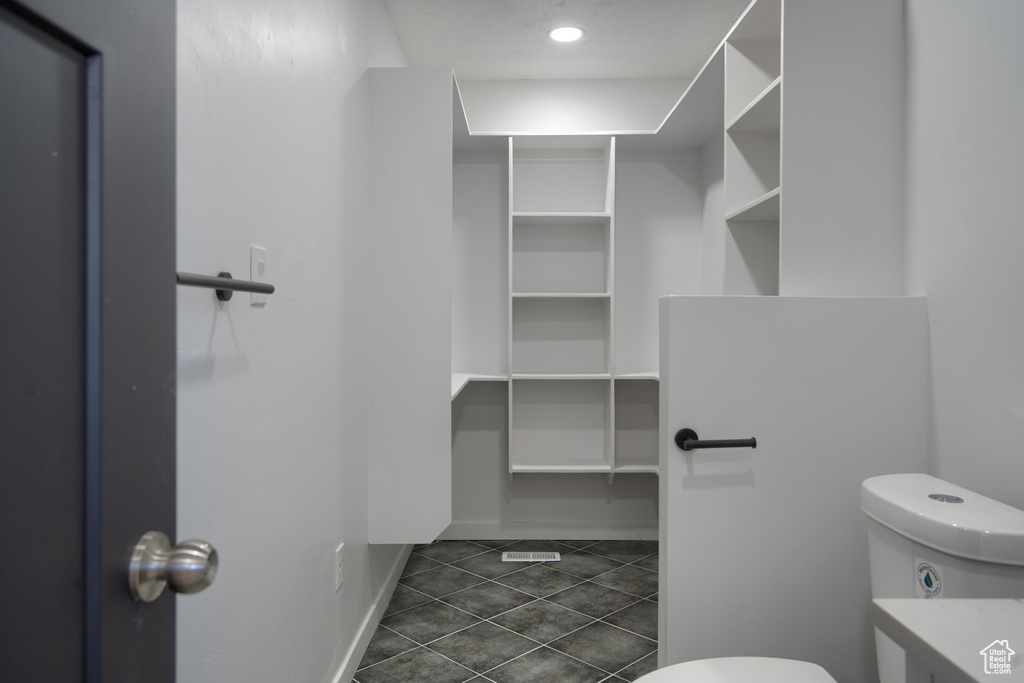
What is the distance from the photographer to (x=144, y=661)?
558mm

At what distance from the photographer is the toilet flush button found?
3.84 ft

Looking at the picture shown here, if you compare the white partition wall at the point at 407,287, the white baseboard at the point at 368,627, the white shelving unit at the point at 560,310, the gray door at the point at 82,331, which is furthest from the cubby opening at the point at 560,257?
the gray door at the point at 82,331

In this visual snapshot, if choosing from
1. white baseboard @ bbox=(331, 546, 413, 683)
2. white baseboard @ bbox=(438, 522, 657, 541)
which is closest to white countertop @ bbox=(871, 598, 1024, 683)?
white baseboard @ bbox=(331, 546, 413, 683)

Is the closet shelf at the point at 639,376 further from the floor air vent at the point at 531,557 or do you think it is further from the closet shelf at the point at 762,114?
the closet shelf at the point at 762,114

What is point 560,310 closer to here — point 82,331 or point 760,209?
point 760,209

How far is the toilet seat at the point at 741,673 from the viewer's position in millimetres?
1139

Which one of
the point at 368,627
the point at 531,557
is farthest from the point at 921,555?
the point at 531,557

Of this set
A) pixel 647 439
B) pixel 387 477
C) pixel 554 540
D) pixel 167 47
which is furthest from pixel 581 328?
pixel 167 47

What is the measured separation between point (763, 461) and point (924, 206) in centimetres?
73

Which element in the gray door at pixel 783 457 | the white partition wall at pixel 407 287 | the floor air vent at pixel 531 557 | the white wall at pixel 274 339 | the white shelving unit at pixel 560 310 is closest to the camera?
the white wall at pixel 274 339

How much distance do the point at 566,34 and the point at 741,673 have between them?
8.33 ft

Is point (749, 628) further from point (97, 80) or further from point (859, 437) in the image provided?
point (97, 80)

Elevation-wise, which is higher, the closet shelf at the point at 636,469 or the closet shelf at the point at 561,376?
the closet shelf at the point at 561,376

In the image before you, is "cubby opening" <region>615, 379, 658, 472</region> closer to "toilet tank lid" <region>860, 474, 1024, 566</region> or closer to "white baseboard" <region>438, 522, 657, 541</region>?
"white baseboard" <region>438, 522, 657, 541</region>
